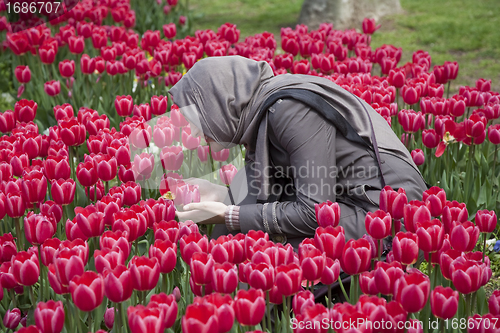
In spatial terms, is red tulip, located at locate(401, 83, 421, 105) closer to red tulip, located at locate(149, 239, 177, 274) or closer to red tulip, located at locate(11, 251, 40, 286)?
red tulip, located at locate(149, 239, 177, 274)

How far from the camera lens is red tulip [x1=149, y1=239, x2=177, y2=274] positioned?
6.47 ft

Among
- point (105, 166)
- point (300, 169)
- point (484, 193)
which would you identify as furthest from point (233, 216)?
point (484, 193)

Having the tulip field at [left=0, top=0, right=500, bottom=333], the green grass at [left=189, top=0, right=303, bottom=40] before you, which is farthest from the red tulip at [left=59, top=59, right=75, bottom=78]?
the green grass at [left=189, top=0, right=303, bottom=40]

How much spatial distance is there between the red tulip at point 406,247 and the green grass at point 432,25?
233 inches

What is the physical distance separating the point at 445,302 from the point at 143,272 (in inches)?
37.3

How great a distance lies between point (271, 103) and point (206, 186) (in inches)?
29.0

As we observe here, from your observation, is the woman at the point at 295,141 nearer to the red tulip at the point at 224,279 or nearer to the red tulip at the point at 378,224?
the red tulip at the point at 378,224

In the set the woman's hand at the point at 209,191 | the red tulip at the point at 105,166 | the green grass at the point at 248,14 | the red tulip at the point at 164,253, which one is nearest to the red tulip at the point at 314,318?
the red tulip at the point at 164,253

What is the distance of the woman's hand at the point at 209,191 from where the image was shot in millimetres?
3176

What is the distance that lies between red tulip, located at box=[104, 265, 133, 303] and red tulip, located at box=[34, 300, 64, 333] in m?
0.15

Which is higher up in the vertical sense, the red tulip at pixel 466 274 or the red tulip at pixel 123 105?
the red tulip at pixel 123 105

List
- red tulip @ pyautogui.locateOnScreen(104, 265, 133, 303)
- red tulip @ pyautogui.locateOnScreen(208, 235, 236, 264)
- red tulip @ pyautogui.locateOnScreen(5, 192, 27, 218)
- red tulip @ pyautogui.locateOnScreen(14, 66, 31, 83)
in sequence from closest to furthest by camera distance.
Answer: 1. red tulip @ pyautogui.locateOnScreen(104, 265, 133, 303)
2. red tulip @ pyautogui.locateOnScreen(208, 235, 236, 264)
3. red tulip @ pyautogui.locateOnScreen(5, 192, 27, 218)
4. red tulip @ pyautogui.locateOnScreen(14, 66, 31, 83)

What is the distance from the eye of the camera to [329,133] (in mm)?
2674

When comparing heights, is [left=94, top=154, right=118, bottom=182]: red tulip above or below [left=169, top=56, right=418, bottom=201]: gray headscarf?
below
